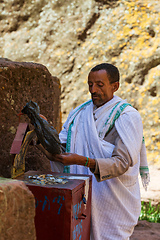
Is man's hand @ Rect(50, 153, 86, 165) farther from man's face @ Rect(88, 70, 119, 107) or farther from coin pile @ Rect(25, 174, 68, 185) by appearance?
man's face @ Rect(88, 70, 119, 107)

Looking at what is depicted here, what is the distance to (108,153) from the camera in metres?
2.16

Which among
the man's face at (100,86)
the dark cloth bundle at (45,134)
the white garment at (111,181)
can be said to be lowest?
the white garment at (111,181)

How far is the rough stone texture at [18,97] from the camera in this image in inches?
91.8

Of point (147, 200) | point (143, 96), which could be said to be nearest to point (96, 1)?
point (143, 96)

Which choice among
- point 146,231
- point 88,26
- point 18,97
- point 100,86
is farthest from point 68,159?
point 88,26

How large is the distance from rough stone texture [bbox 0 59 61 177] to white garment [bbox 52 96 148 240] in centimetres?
47

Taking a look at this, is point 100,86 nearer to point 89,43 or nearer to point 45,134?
point 45,134

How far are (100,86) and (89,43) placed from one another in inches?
137

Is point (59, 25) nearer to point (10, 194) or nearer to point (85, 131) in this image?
point (85, 131)

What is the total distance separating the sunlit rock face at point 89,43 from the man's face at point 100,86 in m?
2.94

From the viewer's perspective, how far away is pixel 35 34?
578 centimetres

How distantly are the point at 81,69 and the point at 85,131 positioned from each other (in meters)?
3.34

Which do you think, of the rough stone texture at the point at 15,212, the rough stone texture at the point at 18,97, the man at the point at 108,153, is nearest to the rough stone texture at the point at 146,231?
the man at the point at 108,153

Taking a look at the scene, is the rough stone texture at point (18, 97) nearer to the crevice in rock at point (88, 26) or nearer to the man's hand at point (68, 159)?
the man's hand at point (68, 159)
